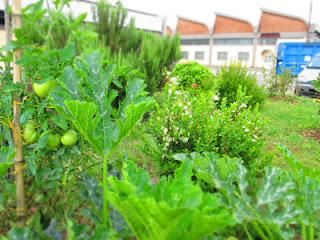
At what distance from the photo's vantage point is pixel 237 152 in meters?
3.05

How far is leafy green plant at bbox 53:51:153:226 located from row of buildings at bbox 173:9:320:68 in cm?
2444

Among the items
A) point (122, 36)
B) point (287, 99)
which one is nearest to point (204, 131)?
point (122, 36)

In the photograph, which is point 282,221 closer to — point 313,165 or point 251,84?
point 313,165

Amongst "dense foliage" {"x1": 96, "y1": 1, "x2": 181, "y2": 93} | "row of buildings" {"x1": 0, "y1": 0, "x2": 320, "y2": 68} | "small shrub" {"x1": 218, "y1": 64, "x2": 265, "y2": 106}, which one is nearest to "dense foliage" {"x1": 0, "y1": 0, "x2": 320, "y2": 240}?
"small shrub" {"x1": 218, "y1": 64, "x2": 265, "y2": 106}

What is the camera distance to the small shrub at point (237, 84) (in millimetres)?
6852

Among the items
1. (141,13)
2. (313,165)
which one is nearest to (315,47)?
(141,13)

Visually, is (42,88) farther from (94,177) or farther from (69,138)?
(94,177)

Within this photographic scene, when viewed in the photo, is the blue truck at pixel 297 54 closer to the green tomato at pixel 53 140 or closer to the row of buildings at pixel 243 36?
the row of buildings at pixel 243 36

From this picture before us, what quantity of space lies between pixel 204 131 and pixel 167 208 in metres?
2.08

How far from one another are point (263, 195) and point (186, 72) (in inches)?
239

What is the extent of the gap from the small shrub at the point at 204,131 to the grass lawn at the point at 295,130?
0.29 meters

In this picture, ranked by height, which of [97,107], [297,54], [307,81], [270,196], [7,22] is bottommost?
[307,81]

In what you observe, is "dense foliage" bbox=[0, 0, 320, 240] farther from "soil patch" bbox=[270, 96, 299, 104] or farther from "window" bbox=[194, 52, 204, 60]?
"window" bbox=[194, 52, 204, 60]

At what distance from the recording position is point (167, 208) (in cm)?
108
